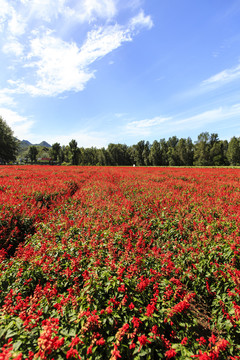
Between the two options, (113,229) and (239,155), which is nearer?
(113,229)

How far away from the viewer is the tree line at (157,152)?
1943 inches

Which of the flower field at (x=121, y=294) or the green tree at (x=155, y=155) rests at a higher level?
the green tree at (x=155, y=155)

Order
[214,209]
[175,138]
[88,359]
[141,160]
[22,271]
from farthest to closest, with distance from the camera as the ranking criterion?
[175,138] → [141,160] → [214,209] → [22,271] → [88,359]

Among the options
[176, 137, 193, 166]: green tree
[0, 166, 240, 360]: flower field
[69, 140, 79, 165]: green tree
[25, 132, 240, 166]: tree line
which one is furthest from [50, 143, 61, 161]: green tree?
[0, 166, 240, 360]: flower field

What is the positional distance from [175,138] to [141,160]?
33759mm

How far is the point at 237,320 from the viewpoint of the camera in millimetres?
2391

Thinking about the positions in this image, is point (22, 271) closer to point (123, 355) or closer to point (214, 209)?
point (123, 355)

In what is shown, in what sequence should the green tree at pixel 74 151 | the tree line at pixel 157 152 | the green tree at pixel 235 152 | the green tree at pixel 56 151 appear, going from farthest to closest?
the green tree at pixel 56 151 → the green tree at pixel 74 151 → the green tree at pixel 235 152 → the tree line at pixel 157 152

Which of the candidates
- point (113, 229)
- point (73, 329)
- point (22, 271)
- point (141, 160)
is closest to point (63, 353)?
point (73, 329)

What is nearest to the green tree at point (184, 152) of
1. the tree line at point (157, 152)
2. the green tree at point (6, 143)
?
the tree line at point (157, 152)

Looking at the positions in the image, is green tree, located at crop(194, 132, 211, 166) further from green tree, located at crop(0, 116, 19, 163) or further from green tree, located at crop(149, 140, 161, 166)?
green tree, located at crop(0, 116, 19, 163)

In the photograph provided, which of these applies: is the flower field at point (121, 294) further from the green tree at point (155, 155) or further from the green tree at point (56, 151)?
the green tree at point (56, 151)

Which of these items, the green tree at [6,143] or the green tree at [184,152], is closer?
the green tree at [6,143]

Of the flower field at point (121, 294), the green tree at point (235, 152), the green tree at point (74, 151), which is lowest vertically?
the flower field at point (121, 294)
